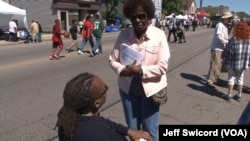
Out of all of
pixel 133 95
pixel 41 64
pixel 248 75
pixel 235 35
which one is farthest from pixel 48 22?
pixel 133 95

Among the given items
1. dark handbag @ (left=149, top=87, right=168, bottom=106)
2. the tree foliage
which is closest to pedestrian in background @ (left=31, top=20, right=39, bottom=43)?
dark handbag @ (left=149, top=87, right=168, bottom=106)

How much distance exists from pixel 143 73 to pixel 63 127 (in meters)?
1.14

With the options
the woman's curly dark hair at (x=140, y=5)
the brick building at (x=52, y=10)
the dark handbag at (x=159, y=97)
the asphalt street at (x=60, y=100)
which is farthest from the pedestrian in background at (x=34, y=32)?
the dark handbag at (x=159, y=97)

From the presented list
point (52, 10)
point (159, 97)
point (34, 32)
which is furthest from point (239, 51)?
point (52, 10)

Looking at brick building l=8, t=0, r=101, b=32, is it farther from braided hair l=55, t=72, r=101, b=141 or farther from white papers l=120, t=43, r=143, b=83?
braided hair l=55, t=72, r=101, b=141

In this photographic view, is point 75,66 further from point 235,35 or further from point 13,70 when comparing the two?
point 235,35

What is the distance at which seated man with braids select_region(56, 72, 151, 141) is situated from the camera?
6.57ft

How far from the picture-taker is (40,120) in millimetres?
5465

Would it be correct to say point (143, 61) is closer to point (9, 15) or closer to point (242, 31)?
point (242, 31)

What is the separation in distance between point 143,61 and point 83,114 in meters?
1.12

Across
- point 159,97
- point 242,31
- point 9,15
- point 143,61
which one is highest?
point 9,15

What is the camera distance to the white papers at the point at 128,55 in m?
2.96

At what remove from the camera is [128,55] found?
302 centimetres

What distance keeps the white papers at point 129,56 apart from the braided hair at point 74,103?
0.97 metres
